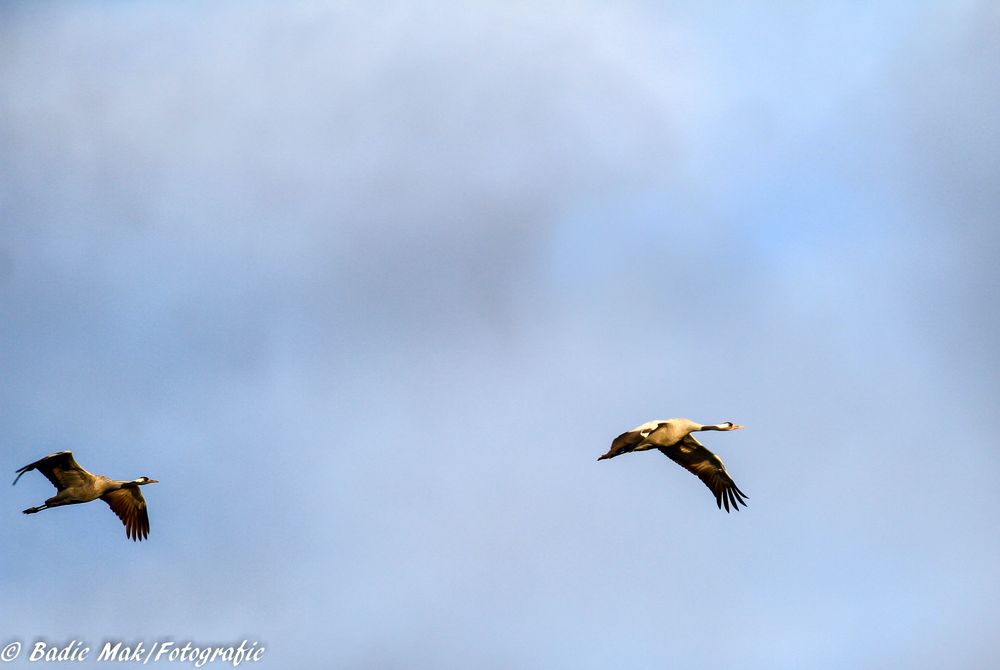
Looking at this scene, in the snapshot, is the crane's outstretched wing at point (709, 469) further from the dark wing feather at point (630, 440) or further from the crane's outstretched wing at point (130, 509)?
the crane's outstretched wing at point (130, 509)

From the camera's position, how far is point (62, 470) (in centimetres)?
3325

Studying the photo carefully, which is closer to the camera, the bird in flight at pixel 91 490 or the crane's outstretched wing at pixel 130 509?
the bird in flight at pixel 91 490

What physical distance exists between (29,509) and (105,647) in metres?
3.68

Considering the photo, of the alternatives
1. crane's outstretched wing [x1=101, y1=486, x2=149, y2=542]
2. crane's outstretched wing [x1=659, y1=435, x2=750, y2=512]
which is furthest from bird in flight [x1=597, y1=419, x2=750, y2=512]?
crane's outstretched wing [x1=101, y1=486, x2=149, y2=542]

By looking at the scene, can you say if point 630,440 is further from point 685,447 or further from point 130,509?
point 130,509

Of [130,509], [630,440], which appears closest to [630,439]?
[630,440]

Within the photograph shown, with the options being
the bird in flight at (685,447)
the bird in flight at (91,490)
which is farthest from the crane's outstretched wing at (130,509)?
the bird in flight at (685,447)

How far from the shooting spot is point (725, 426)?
3400 centimetres

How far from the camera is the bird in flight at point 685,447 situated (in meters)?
31.8

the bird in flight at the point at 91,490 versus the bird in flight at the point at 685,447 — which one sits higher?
the bird in flight at the point at 685,447

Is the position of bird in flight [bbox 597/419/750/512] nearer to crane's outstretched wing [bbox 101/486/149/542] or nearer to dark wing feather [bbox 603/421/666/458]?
dark wing feather [bbox 603/421/666/458]

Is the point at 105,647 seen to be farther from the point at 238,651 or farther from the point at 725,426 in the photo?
the point at 725,426

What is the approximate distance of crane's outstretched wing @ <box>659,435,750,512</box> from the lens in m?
34.2

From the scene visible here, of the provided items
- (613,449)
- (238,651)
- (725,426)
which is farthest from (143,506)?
(725,426)
